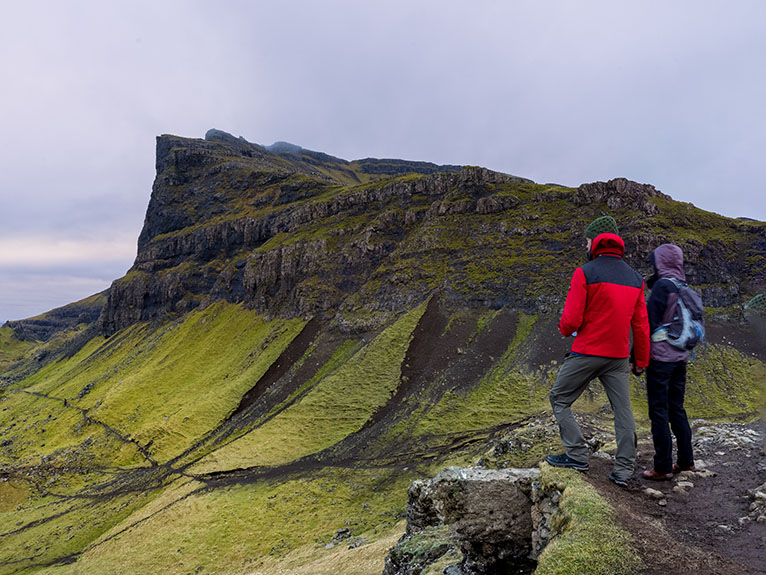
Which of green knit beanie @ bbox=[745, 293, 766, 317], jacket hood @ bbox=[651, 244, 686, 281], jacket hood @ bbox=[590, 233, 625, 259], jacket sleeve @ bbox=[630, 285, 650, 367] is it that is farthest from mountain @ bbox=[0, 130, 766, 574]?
jacket hood @ bbox=[590, 233, 625, 259]

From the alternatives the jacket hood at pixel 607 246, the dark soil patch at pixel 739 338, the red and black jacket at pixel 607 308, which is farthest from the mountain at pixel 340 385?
the jacket hood at pixel 607 246

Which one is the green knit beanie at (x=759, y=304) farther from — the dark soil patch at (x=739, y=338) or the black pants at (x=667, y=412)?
the black pants at (x=667, y=412)

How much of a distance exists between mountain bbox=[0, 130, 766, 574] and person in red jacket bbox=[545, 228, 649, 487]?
12227 mm

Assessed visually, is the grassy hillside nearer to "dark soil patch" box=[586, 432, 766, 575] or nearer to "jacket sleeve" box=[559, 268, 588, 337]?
"dark soil patch" box=[586, 432, 766, 575]

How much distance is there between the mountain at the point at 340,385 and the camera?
33.9 metres

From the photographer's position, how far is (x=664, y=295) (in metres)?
7.64

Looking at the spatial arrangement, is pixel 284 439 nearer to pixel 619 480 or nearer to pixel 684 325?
pixel 619 480

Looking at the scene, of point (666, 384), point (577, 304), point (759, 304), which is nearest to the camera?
point (577, 304)

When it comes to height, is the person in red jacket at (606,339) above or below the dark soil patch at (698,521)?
above

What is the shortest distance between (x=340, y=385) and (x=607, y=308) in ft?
181

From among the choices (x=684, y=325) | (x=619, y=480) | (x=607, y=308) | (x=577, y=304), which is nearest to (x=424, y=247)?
(x=684, y=325)

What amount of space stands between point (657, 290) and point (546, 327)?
5226 cm

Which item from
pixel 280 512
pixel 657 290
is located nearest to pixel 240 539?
pixel 280 512

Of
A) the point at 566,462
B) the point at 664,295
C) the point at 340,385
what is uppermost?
the point at 664,295
